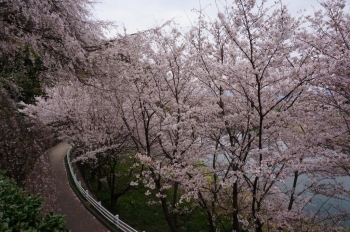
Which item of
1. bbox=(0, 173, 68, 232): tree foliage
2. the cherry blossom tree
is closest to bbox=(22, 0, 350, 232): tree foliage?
the cherry blossom tree

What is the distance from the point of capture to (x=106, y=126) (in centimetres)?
1048

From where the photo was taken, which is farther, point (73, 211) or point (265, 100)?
point (73, 211)

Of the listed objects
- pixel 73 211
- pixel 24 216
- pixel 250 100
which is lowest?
pixel 73 211

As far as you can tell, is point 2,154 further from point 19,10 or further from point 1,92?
point 19,10

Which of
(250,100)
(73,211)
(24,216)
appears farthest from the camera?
(73,211)

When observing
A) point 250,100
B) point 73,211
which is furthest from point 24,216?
point 73,211

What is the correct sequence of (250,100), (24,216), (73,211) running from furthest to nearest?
(73,211)
(250,100)
(24,216)

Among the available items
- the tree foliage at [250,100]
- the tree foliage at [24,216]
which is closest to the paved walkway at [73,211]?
the tree foliage at [250,100]

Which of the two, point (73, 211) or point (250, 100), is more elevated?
point (250, 100)

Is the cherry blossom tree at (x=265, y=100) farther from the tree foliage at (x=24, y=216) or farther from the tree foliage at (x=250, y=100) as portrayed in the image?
the tree foliage at (x=24, y=216)

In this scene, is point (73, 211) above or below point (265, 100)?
below

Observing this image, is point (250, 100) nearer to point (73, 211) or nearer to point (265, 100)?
point (265, 100)

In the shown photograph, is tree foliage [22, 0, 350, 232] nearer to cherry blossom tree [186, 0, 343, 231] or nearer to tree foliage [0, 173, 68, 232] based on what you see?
cherry blossom tree [186, 0, 343, 231]

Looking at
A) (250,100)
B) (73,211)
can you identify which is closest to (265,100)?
(250,100)
